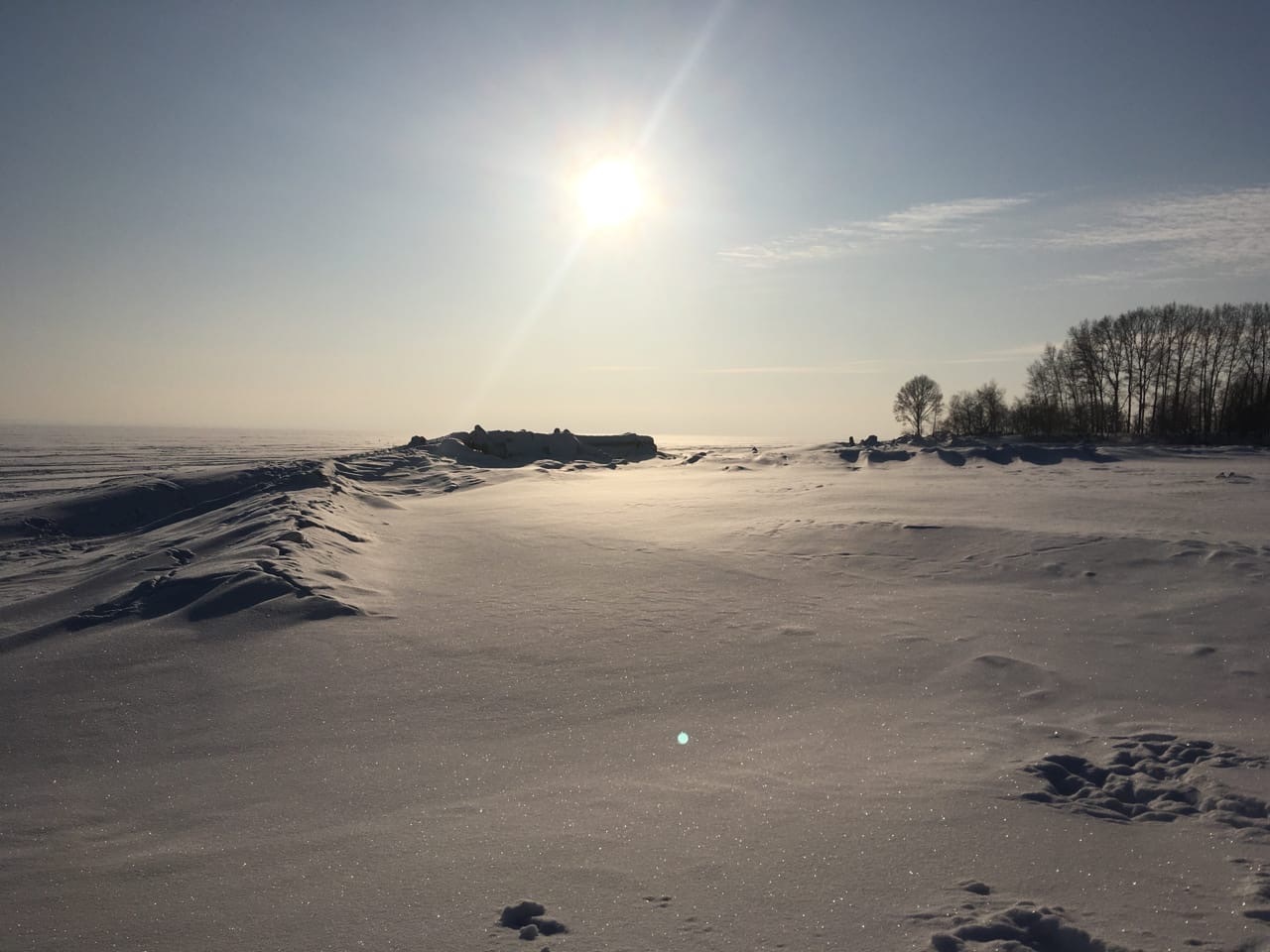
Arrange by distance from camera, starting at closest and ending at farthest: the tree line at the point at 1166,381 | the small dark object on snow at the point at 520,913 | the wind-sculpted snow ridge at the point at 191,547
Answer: the small dark object on snow at the point at 520,913
the wind-sculpted snow ridge at the point at 191,547
the tree line at the point at 1166,381

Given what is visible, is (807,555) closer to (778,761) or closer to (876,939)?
(778,761)

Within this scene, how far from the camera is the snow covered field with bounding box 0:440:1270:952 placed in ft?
7.59

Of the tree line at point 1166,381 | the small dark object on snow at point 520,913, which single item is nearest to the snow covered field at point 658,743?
the small dark object on snow at point 520,913

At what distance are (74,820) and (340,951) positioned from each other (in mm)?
1927

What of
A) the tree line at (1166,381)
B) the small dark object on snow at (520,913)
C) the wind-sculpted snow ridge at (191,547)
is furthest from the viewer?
the tree line at (1166,381)

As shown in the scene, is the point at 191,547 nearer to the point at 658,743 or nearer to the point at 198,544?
the point at 198,544

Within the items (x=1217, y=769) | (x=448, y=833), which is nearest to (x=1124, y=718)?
(x=1217, y=769)

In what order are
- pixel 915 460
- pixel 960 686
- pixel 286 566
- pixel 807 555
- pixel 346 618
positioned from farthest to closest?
1. pixel 915 460
2. pixel 807 555
3. pixel 286 566
4. pixel 346 618
5. pixel 960 686

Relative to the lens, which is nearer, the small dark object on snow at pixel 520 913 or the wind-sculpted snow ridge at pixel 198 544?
the small dark object on snow at pixel 520 913

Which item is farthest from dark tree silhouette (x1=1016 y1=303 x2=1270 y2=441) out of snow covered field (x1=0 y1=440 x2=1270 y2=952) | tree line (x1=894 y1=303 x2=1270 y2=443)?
snow covered field (x1=0 y1=440 x2=1270 y2=952)

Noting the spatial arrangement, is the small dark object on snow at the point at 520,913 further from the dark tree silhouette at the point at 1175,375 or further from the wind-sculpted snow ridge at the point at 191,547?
the dark tree silhouette at the point at 1175,375

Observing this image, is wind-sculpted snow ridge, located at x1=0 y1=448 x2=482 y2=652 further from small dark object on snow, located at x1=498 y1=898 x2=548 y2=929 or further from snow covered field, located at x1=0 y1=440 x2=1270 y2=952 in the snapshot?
Result: small dark object on snow, located at x1=498 y1=898 x2=548 y2=929

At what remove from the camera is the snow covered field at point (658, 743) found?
2312mm

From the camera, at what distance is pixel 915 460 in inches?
726
